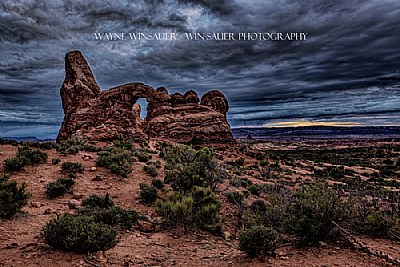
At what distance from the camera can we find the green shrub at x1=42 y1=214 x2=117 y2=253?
5129 millimetres

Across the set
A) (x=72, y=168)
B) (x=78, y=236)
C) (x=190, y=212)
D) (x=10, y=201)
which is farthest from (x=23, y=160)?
(x=78, y=236)

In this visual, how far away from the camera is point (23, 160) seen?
40.0ft

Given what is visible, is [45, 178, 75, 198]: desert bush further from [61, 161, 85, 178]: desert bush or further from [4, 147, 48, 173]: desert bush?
[4, 147, 48, 173]: desert bush

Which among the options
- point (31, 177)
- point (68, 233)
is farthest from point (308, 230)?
point (31, 177)

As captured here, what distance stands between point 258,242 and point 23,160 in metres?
11.6

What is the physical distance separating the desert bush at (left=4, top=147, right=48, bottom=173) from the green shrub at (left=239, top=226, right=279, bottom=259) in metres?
11.0

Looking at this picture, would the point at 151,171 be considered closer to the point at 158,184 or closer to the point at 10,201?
the point at 158,184

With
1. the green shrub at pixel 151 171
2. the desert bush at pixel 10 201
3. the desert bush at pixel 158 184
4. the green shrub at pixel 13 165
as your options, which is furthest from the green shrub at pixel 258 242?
the green shrub at pixel 13 165

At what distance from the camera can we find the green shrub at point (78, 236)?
5129 mm

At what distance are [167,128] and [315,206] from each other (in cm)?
3637

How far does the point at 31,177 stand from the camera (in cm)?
1137

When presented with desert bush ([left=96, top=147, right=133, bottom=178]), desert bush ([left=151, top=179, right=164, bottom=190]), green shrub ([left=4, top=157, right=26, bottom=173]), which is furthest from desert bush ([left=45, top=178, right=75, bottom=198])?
desert bush ([left=151, top=179, right=164, bottom=190])

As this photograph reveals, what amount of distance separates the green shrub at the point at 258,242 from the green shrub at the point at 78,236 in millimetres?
2781

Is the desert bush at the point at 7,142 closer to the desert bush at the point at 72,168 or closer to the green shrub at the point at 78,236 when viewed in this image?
the desert bush at the point at 72,168
